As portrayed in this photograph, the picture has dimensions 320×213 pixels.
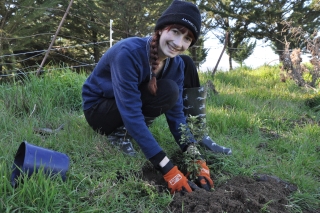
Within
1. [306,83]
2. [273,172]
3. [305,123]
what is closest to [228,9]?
[306,83]

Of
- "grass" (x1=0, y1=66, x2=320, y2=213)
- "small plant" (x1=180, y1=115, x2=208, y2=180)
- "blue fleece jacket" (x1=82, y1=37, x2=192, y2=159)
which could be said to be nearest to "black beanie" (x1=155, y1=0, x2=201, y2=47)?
"blue fleece jacket" (x1=82, y1=37, x2=192, y2=159)

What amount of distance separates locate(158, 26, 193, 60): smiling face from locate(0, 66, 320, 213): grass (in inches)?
30.4

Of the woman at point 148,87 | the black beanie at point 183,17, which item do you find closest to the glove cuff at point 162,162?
the woman at point 148,87

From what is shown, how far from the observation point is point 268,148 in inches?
111

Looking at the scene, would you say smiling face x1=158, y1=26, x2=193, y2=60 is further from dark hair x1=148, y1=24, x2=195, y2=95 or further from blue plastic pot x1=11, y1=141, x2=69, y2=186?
blue plastic pot x1=11, y1=141, x2=69, y2=186

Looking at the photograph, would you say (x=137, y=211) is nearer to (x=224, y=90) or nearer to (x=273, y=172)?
(x=273, y=172)

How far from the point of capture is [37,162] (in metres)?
1.62

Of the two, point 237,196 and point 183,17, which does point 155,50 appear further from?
point 237,196

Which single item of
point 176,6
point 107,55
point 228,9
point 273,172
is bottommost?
point 273,172

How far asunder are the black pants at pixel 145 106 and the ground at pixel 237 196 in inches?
15.8

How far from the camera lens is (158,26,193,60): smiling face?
6.26 feet

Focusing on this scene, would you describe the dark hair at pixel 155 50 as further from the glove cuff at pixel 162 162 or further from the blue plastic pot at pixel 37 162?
the blue plastic pot at pixel 37 162

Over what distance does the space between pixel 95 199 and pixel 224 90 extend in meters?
3.29

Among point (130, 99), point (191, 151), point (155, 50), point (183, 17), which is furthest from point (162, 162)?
point (183, 17)
